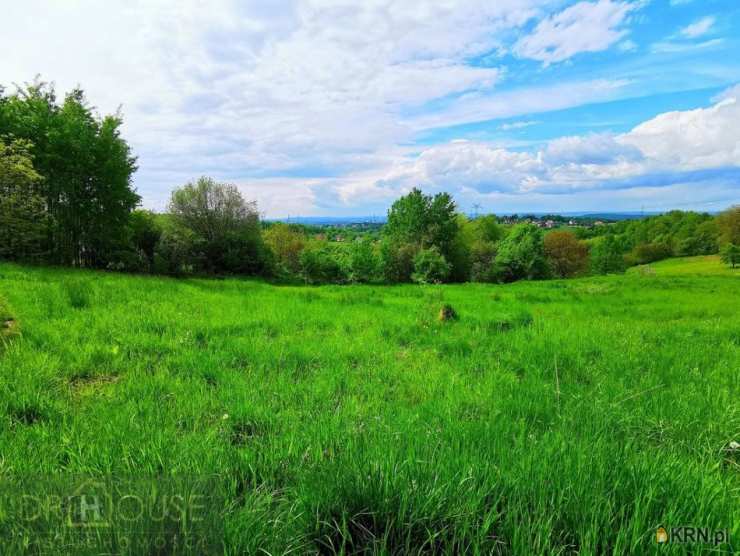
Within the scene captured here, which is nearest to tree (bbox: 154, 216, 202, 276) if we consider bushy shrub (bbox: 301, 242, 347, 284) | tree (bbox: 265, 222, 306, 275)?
bushy shrub (bbox: 301, 242, 347, 284)

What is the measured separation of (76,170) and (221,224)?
1684cm

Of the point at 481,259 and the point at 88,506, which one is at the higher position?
the point at 88,506

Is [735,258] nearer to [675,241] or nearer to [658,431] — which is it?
[675,241]

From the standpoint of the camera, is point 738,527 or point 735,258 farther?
point 735,258

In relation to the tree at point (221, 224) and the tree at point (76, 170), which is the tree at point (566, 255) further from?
the tree at point (76, 170)

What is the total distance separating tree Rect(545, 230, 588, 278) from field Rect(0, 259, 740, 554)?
8343cm

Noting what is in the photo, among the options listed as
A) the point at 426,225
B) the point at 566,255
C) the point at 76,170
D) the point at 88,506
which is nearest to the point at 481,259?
the point at 426,225

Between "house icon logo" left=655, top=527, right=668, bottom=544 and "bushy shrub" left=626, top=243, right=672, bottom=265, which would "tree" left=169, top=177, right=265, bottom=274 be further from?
"bushy shrub" left=626, top=243, right=672, bottom=265

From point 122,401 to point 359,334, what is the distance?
4943 millimetres

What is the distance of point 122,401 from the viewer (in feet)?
12.8

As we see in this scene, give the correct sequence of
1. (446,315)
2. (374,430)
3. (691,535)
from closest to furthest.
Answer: (691,535) < (374,430) < (446,315)

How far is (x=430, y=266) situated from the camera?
5256cm

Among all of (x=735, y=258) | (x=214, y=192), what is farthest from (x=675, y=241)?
(x=214, y=192)

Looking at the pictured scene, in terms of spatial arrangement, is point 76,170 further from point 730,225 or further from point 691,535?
point 730,225
